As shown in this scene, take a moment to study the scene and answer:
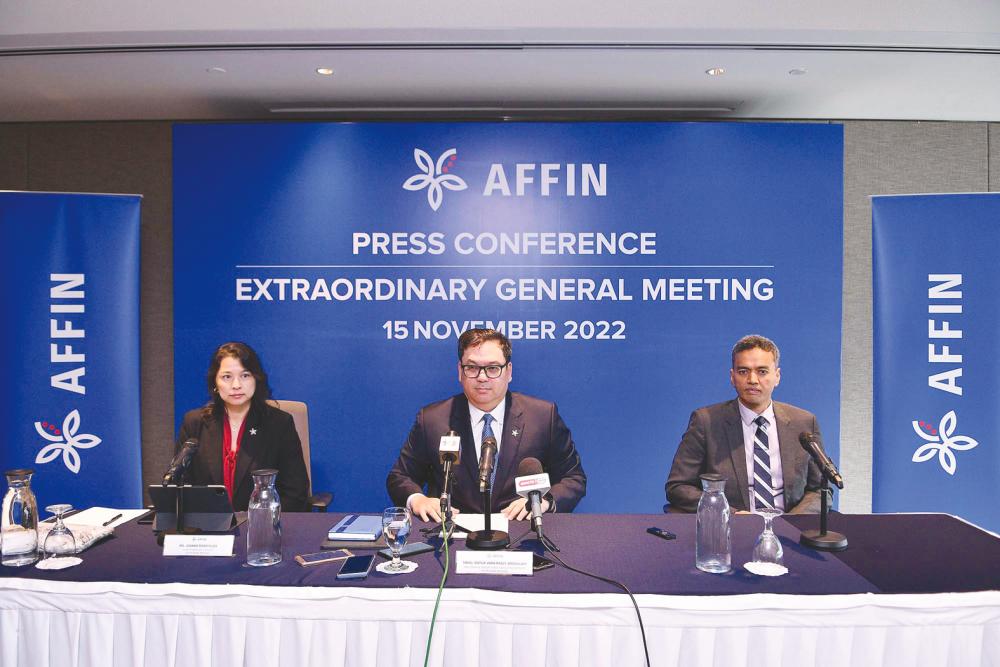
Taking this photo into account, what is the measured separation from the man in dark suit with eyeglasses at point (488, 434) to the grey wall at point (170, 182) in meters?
2.01

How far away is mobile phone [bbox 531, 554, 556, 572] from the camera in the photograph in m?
1.78

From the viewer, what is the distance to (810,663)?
5.36 ft

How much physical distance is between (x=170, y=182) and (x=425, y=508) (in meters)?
2.90

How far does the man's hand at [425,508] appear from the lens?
2.21 metres

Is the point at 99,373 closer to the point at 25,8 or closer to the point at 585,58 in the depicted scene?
the point at 25,8

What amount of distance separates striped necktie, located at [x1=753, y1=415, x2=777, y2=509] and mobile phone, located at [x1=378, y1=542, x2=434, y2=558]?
4.78ft

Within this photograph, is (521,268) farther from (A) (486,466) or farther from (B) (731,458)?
(A) (486,466)

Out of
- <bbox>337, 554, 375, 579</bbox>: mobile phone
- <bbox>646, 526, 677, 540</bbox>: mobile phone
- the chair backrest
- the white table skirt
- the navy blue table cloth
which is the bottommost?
the white table skirt

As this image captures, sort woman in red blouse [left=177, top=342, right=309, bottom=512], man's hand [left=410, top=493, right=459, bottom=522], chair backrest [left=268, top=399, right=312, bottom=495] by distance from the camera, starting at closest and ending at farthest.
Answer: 1. man's hand [left=410, top=493, right=459, bottom=522]
2. woman in red blouse [left=177, top=342, right=309, bottom=512]
3. chair backrest [left=268, top=399, right=312, bottom=495]

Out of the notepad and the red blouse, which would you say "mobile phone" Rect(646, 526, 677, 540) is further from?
the red blouse

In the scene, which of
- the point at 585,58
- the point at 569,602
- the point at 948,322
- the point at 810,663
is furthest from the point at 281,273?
the point at 948,322

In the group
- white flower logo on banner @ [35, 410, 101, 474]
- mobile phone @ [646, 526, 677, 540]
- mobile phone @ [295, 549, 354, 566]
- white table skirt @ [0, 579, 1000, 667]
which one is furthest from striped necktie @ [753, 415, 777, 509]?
white flower logo on banner @ [35, 410, 101, 474]

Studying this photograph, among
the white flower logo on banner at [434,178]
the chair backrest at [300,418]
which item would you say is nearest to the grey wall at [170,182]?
the chair backrest at [300,418]

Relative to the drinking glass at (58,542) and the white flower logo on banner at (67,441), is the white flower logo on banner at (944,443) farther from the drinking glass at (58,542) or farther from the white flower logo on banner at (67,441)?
the white flower logo on banner at (67,441)
